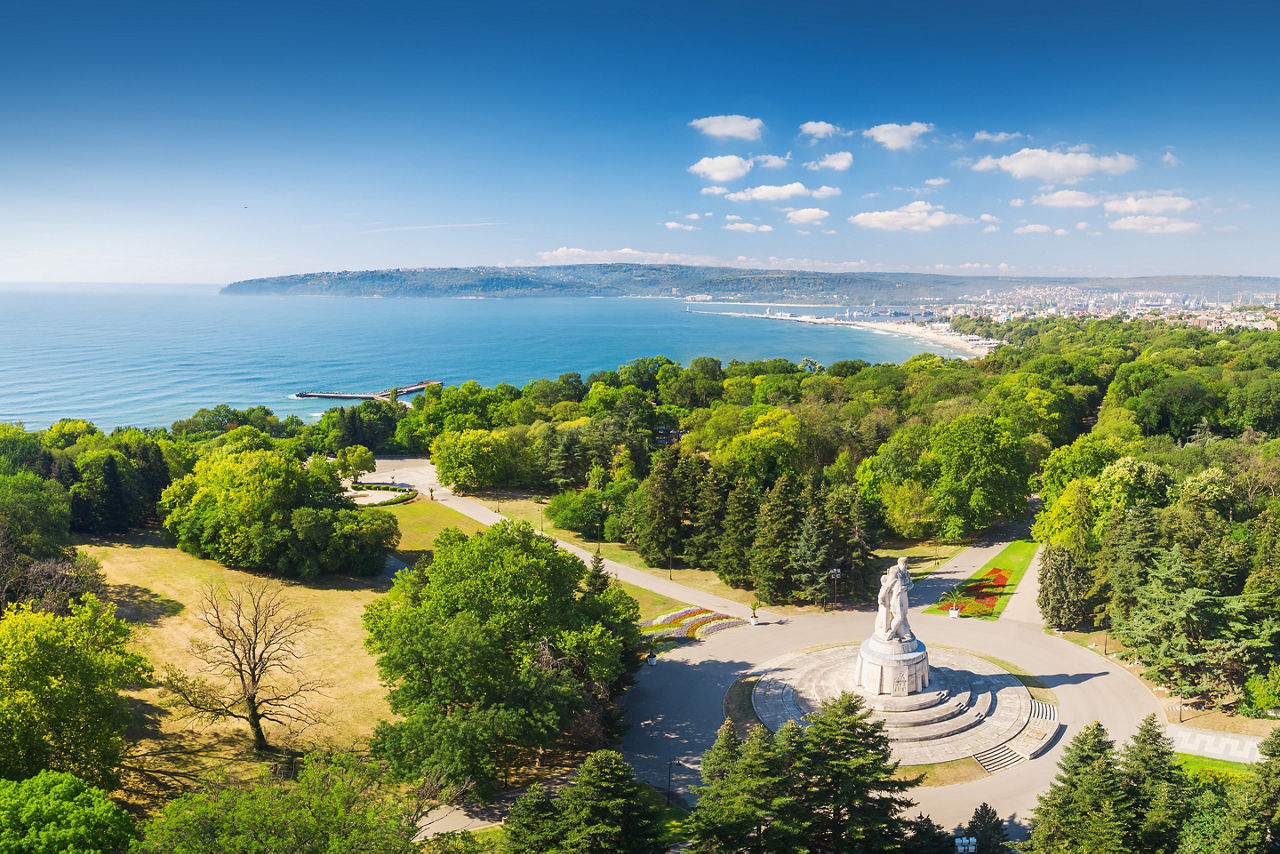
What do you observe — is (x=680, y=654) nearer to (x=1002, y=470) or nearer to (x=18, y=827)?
(x=18, y=827)

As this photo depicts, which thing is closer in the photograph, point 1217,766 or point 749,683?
point 1217,766

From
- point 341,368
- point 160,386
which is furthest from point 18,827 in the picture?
point 341,368

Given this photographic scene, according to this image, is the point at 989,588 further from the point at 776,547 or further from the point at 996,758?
the point at 996,758

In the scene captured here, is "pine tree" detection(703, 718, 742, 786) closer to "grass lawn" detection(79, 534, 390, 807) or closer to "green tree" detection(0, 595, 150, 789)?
"grass lawn" detection(79, 534, 390, 807)

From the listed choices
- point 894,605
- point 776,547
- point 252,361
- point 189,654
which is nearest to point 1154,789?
point 894,605

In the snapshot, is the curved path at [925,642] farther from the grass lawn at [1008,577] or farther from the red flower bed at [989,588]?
the red flower bed at [989,588]

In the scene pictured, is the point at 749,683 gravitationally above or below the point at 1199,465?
below

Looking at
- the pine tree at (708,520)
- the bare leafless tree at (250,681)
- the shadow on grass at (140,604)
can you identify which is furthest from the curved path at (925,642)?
the shadow on grass at (140,604)
